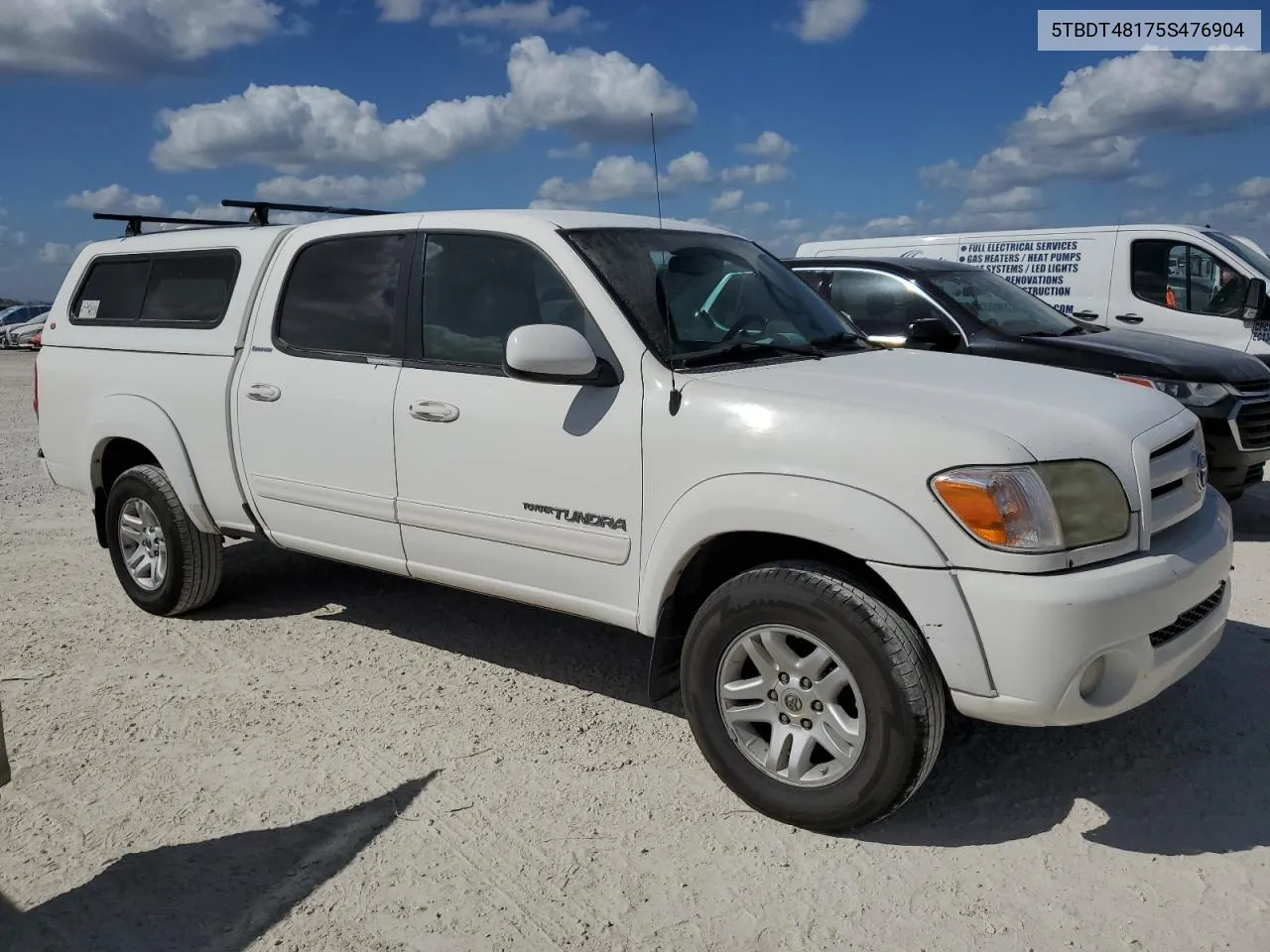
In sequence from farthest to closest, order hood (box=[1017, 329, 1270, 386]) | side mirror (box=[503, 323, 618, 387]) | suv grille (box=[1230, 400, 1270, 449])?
hood (box=[1017, 329, 1270, 386]) < suv grille (box=[1230, 400, 1270, 449]) < side mirror (box=[503, 323, 618, 387])

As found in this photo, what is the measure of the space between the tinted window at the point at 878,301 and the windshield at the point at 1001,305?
0.19 metres

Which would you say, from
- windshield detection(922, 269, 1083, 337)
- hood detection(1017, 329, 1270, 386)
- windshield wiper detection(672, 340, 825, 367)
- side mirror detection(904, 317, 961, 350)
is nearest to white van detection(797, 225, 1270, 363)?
A: windshield detection(922, 269, 1083, 337)

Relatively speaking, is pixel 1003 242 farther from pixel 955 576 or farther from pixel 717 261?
pixel 955 576

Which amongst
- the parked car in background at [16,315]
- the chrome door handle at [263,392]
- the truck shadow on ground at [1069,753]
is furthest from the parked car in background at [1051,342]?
the parked car in background at [16,315]

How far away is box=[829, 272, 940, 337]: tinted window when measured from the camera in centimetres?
753

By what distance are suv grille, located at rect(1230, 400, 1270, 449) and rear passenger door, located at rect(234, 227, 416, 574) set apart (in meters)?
5.30

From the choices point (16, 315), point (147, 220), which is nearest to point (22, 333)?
point (16, 315)

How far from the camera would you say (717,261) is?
4.30m

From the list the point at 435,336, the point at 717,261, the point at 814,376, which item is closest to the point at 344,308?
the point at 435,336

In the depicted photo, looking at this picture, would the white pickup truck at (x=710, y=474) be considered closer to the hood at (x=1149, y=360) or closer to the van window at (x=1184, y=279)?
the hood at (x=1149, y=360)

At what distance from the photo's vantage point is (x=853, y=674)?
309 cm

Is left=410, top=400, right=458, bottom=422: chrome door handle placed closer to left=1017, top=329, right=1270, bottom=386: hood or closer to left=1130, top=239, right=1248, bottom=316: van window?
left=1017, top=329, right=1270, bottom=386: hood

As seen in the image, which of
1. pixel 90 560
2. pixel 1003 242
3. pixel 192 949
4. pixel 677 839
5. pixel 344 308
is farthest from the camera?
pixel 1003 242

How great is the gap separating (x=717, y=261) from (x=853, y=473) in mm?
1538
